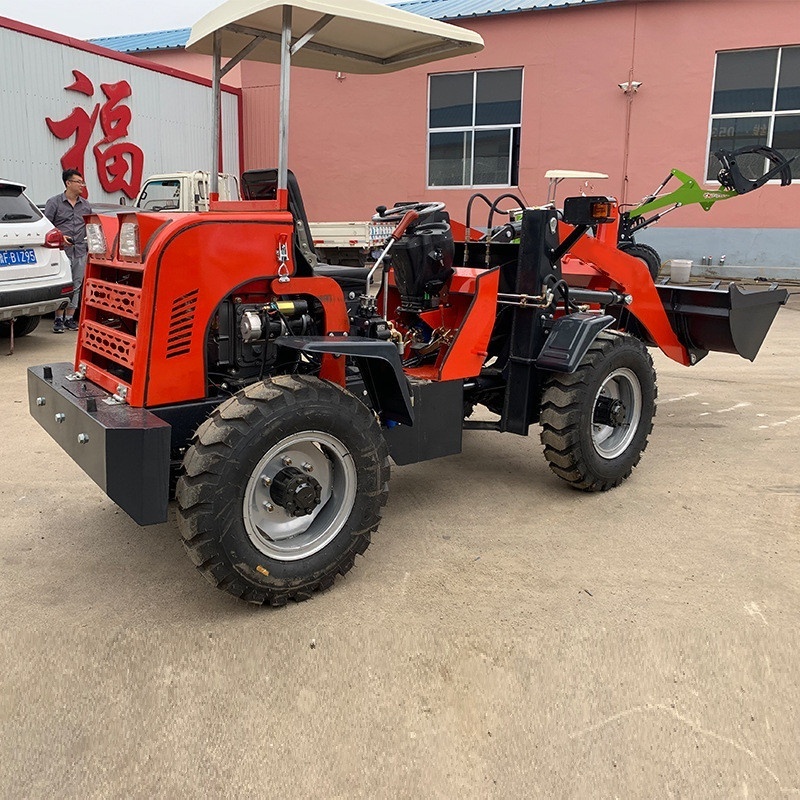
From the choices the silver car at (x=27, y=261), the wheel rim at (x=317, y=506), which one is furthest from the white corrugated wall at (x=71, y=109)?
the wheel rim at (x=317, y=506)

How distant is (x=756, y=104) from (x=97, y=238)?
48.2ft

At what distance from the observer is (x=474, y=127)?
1606 cm

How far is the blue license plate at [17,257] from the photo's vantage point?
24.2ft

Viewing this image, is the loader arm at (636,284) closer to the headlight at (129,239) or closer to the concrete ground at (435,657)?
the concrete ground at (435,657)

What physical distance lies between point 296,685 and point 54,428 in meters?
1.55

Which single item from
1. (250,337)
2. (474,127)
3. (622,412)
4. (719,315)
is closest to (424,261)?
(250,337)

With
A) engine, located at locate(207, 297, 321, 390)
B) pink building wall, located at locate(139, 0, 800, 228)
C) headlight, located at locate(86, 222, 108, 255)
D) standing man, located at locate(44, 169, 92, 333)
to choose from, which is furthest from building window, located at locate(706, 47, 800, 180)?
headlight, located at locate(86, 222, 108, 255)

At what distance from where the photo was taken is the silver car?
7.42 m

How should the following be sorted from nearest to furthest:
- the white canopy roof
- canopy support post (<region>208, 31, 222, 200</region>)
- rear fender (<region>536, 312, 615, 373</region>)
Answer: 1. the white canopy roof
2. canopy support post (<region>208, 31, 222, 200</region>)
3. rear fender (<region>536, 312, 615, 373</region>)

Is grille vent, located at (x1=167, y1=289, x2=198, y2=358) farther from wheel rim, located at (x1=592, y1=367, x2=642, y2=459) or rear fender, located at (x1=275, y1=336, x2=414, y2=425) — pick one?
wheel rim, located at (x1=592, y1=367, x2=642, y2=459)

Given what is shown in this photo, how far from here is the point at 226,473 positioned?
8.98ft

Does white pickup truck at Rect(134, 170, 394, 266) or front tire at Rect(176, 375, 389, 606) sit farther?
white pickup truck at Rect(134, 170, 394, 266)

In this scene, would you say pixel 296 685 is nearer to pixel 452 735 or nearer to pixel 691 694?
pixel 452 735

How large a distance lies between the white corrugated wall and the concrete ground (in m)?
8.43
